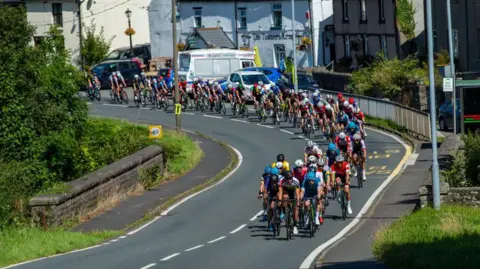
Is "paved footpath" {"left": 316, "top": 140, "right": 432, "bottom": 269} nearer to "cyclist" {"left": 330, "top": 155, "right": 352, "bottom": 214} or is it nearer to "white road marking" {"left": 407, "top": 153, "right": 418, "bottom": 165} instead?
"white road marking" {"left": 407, "top": 153, "right": 418, "bottom": 165}

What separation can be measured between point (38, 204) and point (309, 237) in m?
6.96

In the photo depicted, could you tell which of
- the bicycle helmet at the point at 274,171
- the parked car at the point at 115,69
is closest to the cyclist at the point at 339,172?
the bicycle helmet at the point at 274,171

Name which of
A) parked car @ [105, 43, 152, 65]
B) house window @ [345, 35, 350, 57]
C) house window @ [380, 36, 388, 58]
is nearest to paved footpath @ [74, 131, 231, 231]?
house window @ [380, 36, 388, 58]

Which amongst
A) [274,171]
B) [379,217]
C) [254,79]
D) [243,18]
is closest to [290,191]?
[274,171]

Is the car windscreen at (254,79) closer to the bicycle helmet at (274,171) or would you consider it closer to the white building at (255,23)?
the white building at (255,23)

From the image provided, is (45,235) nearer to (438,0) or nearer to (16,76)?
(16,76)

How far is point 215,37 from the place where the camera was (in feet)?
228

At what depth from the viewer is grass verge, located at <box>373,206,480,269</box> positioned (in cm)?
1611

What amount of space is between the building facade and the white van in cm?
943

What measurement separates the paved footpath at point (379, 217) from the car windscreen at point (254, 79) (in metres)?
15.5

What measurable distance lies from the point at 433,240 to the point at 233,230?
305 inches

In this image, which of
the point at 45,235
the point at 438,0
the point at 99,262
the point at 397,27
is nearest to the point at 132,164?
the point at 45,235

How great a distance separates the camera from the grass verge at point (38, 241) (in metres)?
21.7

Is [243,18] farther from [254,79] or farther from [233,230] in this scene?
[233,230]
